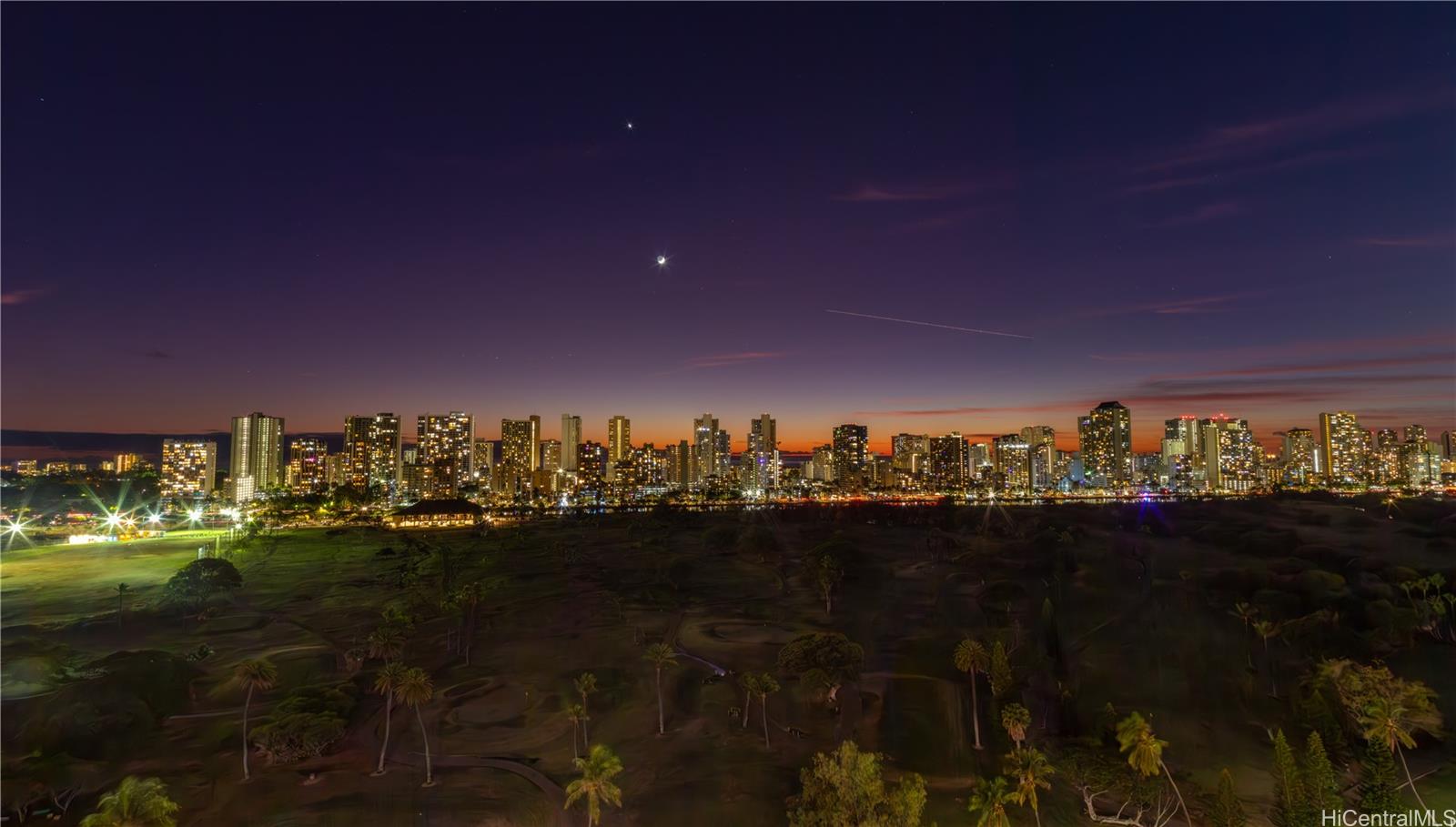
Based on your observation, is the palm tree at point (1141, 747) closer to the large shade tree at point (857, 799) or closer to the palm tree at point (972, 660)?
the large shade tree at point (857, 799)

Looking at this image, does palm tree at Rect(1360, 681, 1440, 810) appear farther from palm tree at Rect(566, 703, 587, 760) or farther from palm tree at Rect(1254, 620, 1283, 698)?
palm tree at Rect(566, 703, 587, 760)

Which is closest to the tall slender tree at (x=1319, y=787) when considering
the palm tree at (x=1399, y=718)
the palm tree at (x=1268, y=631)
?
the palm tree at (x=1399, y=718)

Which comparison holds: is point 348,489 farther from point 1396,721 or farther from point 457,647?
point 1396,721

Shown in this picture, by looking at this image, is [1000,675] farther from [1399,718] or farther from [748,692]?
[1399,718]

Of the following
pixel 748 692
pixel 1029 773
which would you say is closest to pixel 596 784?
pixel 748 692

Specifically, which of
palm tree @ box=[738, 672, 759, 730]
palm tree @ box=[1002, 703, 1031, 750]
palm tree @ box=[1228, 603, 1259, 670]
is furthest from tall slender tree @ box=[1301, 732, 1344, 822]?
palm tree @ box=[1228, 603, 1259, 670]

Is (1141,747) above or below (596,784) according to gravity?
above
